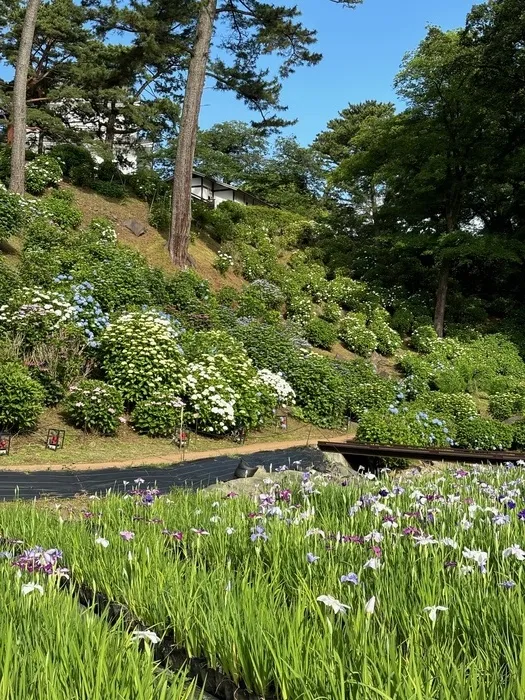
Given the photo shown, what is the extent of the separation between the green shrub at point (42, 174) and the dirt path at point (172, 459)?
972cm

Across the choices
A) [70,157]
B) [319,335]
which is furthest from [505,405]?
[70,157]

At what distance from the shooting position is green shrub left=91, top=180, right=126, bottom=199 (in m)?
16.5

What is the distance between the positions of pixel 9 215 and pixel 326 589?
1096 cm

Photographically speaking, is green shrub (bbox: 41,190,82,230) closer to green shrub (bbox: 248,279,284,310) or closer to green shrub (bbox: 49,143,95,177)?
green shrub (bbox: 49,143,95,177)

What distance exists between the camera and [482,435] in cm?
984

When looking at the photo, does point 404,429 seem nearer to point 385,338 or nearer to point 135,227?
point 385,338

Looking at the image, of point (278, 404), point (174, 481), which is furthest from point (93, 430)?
point (278, 404)

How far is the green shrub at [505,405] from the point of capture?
13.0m

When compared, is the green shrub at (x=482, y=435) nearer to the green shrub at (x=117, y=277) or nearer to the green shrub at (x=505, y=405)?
the green shrub at (x=505, y=405)

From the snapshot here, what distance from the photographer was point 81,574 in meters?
2.29

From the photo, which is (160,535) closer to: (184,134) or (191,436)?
(191,436)

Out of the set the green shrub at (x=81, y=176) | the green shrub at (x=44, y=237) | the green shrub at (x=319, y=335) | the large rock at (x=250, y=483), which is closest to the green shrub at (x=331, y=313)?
the green shrub at (x=319, y=335)

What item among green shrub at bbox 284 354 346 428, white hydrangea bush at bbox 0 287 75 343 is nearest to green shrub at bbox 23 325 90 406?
white hydrangea bush at bbox 0 287 75 343

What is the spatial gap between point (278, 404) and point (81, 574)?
26.4 ft
